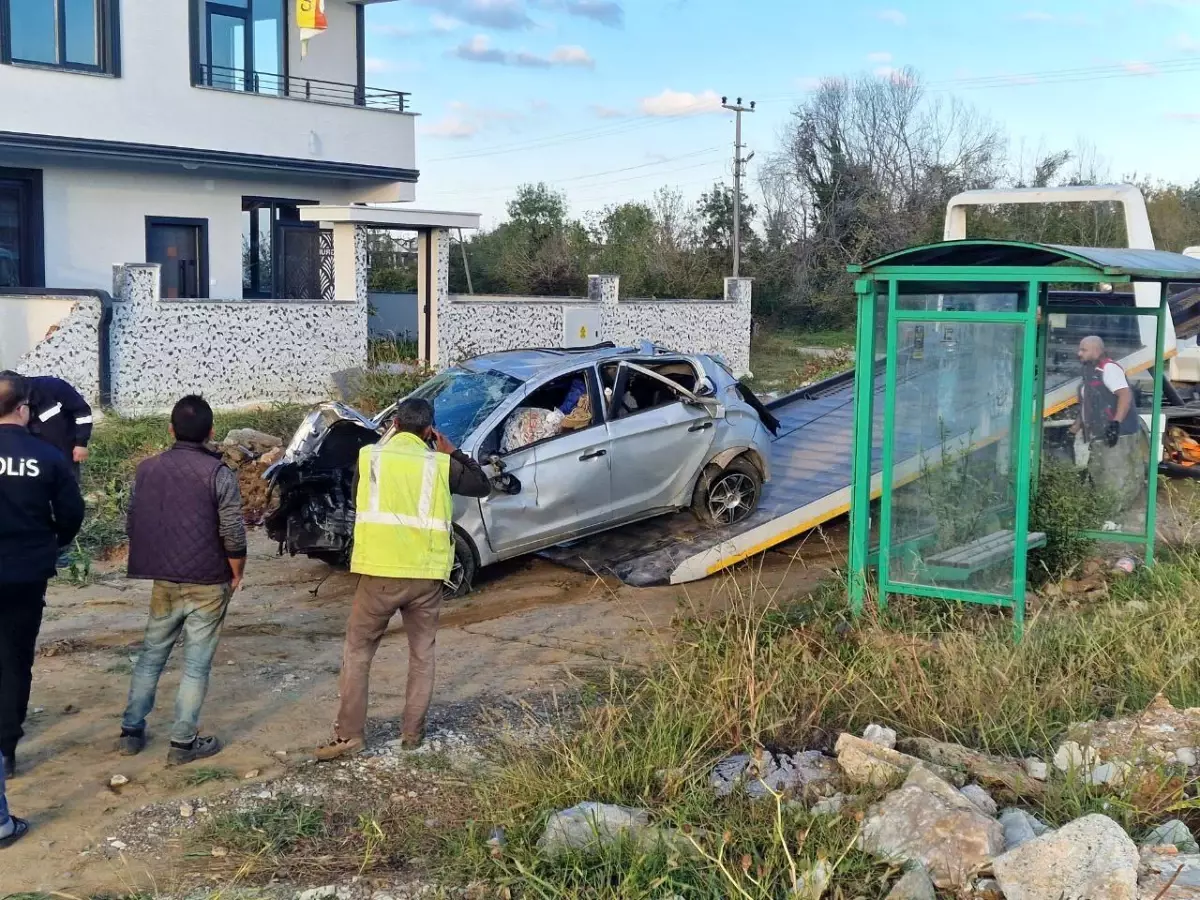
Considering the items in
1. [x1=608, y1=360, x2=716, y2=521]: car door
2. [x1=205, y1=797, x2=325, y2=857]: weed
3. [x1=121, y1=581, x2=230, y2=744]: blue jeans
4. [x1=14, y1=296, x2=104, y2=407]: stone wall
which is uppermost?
[x1=14, y1=296, x2=104, y2=407]: stone wall

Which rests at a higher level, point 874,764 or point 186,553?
point 186,553

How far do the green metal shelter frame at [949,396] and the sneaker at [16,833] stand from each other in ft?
16.2

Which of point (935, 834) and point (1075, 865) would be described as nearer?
point (1075, 865)

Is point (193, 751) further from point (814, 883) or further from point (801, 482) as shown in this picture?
point (801, 482)

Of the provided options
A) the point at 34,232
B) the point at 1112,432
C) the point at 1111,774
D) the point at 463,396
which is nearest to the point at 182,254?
the point at 34,232

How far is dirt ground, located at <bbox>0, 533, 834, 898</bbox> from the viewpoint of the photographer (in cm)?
577

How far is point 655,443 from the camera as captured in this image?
35.7 ft

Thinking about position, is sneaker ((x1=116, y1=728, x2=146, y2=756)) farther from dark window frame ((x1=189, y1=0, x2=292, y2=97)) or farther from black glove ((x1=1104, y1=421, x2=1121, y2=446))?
dark window frame ((x1=189, y1=0, x2=292, y2=97))

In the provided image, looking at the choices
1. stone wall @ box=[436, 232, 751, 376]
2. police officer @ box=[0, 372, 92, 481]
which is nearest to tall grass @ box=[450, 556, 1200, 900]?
police officer @ box=[0, 372, 92, 481]

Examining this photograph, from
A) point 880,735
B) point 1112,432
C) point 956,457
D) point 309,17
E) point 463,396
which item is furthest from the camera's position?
point 309,17

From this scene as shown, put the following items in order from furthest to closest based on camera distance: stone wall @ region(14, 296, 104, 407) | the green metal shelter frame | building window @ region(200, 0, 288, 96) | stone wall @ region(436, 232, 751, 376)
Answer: building window @ region(200, 0, 288, 96)
stone wall @ region(436, 232, 751, 376)
stone wall @ region(14, 296, 104, 407)
the green metal shelter frame

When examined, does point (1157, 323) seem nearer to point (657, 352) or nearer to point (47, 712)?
point (657, 352)

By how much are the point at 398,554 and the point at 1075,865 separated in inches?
131

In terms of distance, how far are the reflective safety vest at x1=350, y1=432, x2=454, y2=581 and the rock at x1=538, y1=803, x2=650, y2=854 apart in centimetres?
161
